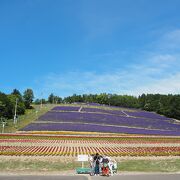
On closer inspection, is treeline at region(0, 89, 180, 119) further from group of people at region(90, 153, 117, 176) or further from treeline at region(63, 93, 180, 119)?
group of people at region(90, 153, 117, 176)

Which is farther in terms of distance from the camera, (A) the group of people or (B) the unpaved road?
(A) the group of people

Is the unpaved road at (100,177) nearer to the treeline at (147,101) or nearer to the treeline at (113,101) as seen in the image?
the treeline at (113,101)

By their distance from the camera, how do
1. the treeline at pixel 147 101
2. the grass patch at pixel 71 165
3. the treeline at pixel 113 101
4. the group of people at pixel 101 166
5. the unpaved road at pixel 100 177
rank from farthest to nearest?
the treeline at pixel 147 101 < the treeline at pixel 113 101 < the grass patch at pixel 71 165 < the group of people at pixel 101 166 < the unpaved road at pixel 100 177

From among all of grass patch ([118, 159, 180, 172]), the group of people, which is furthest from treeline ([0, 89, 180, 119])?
the group of people

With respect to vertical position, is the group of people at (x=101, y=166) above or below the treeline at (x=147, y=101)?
below

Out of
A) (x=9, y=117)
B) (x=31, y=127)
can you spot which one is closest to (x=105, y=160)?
(x=31, y=127)

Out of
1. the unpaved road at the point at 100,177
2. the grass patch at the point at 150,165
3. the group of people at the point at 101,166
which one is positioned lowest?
the grass patch at the point at 150,165

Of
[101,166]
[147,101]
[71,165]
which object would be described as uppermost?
[147,101]

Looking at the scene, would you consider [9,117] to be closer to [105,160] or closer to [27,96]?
[27,96]

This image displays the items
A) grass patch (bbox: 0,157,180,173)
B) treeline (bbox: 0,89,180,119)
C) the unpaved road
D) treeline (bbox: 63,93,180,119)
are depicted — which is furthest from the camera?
treeline (bbox: 63,93,180,119)

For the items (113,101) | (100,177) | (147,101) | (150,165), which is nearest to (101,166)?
(100,177)

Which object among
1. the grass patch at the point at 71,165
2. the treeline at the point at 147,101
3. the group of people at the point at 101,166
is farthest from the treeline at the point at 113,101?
the group of people at the point at 101,166

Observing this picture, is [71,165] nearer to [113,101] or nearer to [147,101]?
[147,101]

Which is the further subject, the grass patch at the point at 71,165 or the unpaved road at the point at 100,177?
the grass patch at the point at 71,165
